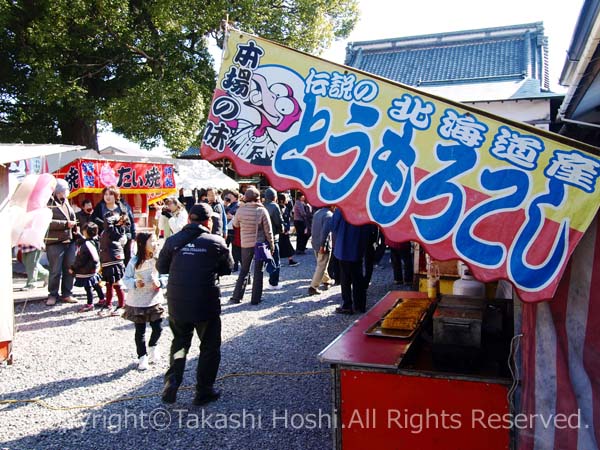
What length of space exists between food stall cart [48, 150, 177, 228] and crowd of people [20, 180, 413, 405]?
3715mm

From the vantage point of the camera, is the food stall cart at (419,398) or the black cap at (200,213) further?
the black cap at (200,213)

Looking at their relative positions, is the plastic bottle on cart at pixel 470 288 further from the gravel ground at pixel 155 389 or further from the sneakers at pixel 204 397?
the sneakers at pixel 204 397

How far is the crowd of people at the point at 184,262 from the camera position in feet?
13.4

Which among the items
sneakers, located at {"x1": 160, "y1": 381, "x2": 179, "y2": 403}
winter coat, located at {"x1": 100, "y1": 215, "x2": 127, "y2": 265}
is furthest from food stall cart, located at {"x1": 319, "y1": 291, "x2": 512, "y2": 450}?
winter coat, located at {"x1": 100, "y1": 215, "x2": 127, "y2": 265}

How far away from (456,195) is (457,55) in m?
15.0

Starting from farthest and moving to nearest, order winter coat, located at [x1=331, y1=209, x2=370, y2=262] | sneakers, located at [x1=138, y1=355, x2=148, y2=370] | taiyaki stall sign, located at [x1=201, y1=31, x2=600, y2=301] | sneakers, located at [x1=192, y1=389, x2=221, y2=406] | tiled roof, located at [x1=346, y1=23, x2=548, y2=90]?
tiled roof, located at [x1=346, y1=23, x2=548, y2=90] → winter coat, located at [x1=331, y1=209, x2=370, y2=262] → sneakers, located at [x1=138, y1=355, x2=148, y2=370] → sneakers, located at [x1=192, y1=389, x2=221, y2=406] → taiyaki stall sign, located at [x1=201, y1=31, x2=600, y2=301]

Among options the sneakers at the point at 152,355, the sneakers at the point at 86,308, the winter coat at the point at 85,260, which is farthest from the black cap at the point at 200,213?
the sneakers at the point at 86,308

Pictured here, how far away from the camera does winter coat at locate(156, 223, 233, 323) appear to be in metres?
4.00

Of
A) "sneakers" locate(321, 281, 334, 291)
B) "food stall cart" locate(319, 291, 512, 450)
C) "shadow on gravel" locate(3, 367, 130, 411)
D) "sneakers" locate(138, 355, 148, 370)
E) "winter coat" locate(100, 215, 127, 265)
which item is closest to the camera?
"food stall cart" locate(319, 291, 512, 450)

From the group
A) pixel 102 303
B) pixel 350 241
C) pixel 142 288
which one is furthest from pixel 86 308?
pixel 350 241

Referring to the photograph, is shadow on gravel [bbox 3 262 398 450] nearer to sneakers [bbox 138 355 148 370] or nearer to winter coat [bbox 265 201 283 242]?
sneakers [bbox 138 355 148 370]

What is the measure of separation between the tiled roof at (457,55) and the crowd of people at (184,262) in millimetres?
8057

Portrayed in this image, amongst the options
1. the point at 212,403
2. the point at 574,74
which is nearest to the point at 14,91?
the point at 212,403

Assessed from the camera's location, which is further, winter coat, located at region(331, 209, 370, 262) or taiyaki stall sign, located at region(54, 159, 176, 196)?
taiyaki stall sign, located at region(54, 159, 176, 196)
